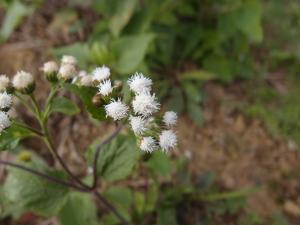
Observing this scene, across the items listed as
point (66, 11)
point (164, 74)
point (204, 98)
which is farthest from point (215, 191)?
point (66, 11)

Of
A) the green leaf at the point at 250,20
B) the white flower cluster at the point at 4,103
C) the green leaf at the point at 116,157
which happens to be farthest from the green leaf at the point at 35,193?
the green leaf at the point at 250,20

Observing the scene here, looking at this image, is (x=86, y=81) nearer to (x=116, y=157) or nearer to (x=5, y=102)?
(x=5, y=102)

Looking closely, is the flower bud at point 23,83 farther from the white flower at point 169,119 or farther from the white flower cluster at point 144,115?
the white flower at point 169,119

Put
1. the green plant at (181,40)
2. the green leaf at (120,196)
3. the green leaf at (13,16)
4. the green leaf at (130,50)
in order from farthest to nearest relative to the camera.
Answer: the green leaf at (13,16)
the green plant at (181,40)
the green leaf at (130,50)
the green leaf at (120,196)

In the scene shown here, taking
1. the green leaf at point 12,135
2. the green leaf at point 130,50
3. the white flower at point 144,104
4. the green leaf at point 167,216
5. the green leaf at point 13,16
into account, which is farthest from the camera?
the green leaf at point 13,16

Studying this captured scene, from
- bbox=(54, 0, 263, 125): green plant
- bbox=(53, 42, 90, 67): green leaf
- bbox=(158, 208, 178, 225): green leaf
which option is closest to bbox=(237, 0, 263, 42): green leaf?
bbox=(54, 0, 263, 125): green plant
